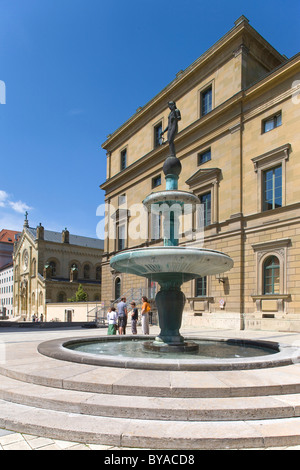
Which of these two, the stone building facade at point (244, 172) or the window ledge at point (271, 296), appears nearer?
the window ledge at point (271, 296)

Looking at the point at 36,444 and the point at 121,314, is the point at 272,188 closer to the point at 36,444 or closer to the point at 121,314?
the point at 121,314

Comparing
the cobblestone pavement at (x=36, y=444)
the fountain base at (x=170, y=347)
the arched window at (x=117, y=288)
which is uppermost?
the cobblestone pavement at (x=36, y=444)

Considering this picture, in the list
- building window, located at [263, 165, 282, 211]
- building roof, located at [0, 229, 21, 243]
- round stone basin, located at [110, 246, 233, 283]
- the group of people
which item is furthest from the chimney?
round stone basin, located at [110, 246, 233, 283]

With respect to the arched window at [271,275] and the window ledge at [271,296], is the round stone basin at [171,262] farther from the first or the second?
the arched window at [271,275]

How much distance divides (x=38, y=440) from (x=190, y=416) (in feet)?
5.95

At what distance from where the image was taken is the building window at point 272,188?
835 inches

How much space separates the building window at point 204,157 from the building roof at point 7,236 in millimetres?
79707

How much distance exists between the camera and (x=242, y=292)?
2227 cm

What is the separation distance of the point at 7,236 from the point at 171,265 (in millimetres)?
99122

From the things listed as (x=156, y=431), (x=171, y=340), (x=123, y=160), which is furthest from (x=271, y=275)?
(x=123, y=160)

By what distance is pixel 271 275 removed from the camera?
2081cm

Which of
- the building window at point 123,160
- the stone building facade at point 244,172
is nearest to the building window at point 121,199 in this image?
the building window at point 123,160

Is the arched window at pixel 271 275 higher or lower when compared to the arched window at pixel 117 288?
→ higher
